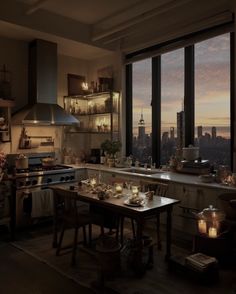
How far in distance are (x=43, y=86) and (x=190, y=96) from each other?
7.96ft

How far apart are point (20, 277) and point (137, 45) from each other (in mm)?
3909

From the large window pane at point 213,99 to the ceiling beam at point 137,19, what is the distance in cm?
78

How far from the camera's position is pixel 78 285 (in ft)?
8.70

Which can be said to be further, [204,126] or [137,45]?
[137,45]

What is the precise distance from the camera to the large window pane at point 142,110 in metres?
4.99

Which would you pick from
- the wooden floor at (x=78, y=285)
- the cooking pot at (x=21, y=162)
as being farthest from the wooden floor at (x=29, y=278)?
the cooking pot at (x=21, y=162)

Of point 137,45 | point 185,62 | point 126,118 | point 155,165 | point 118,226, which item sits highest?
point 137,45

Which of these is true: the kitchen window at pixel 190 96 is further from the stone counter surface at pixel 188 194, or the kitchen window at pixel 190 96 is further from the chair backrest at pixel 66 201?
the chair backrest at pixel 66 201

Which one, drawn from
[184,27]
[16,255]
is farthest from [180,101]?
[16,255]

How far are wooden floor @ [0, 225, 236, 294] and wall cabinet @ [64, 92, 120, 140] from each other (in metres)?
2.65

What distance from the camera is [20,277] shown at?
2811 millimetres

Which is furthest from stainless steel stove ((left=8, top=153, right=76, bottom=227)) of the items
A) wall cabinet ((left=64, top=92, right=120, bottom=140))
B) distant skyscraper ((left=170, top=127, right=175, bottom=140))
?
distant skyscraper ((left=170, top=127, right=175, bottom=140))

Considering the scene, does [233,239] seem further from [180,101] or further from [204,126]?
[180,101]

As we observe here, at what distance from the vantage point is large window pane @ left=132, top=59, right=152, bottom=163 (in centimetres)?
499
